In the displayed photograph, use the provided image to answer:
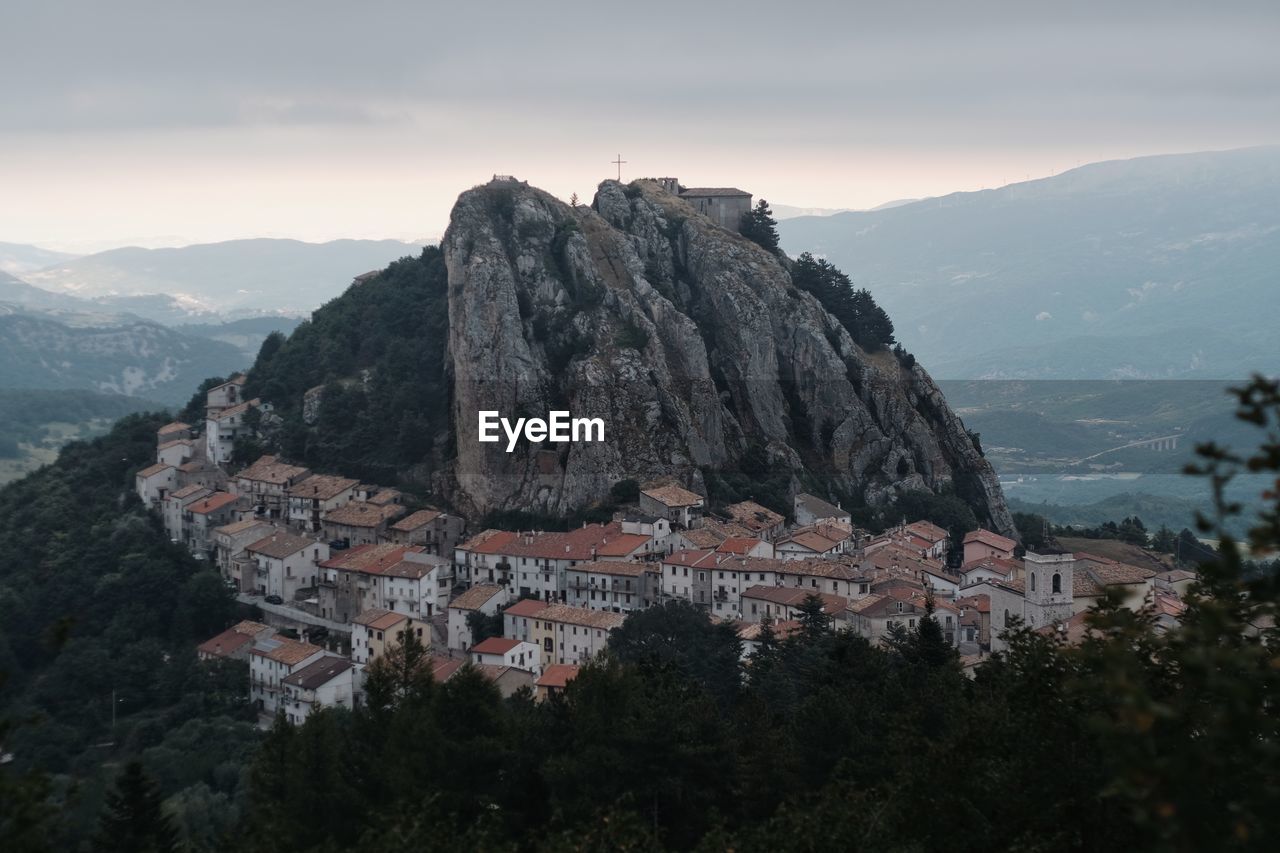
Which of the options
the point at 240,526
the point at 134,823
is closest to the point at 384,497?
the point at 240,526

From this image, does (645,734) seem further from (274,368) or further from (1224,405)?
(1224,405)

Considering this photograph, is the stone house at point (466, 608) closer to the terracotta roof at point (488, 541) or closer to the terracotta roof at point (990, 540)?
the terracotta roof at point (488, 541)

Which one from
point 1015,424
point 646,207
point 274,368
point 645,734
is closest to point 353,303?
point 274,368

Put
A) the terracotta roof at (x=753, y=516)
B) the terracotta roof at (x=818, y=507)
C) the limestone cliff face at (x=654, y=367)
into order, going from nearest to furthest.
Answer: the terracotta roof at (x=753, y=516) → the terracotta roof at (x=818, y=507) → the limestone cliff face at (x=654, y=367)

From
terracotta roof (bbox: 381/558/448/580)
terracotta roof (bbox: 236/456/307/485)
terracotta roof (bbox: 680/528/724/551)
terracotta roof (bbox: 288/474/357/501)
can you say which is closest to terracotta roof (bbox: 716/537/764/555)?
terracotta roof (bbox: 680/528/724/551)

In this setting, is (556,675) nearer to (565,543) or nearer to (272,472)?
(565,543)

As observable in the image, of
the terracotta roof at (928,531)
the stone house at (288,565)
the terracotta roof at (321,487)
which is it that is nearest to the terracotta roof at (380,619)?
the stone house at (288,565)

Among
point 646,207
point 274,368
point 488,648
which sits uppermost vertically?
point 646,207
